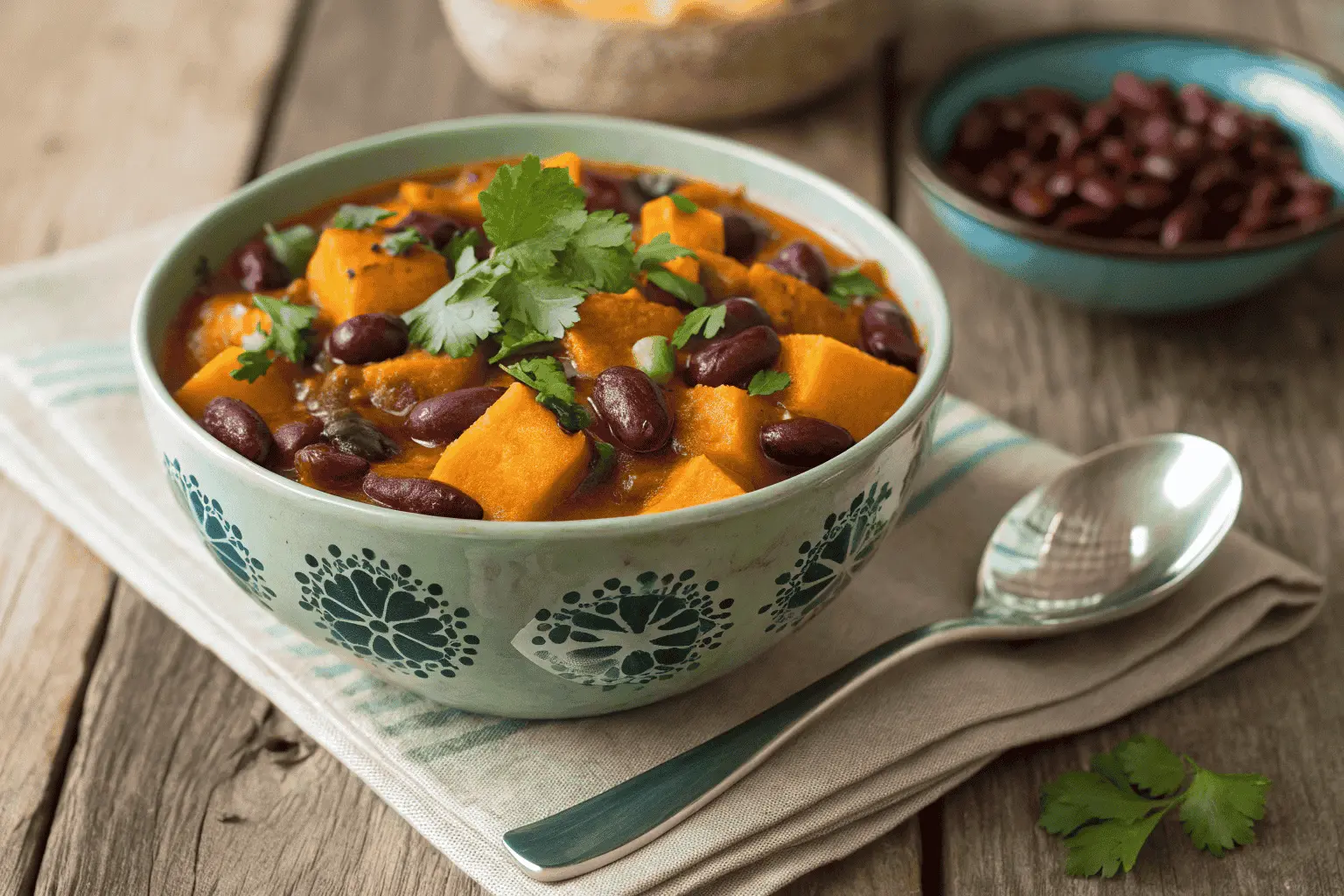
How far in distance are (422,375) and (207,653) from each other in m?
0.77

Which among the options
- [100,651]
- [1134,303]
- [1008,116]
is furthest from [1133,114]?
[100,651]

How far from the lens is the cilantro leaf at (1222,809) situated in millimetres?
2211

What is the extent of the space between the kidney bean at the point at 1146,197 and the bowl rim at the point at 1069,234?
0.09 m

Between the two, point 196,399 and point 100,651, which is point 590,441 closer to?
point 196,399

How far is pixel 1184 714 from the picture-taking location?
2496mm

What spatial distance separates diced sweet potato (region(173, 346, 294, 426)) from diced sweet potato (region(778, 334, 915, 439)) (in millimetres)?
791

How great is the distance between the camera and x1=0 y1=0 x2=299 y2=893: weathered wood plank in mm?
2473

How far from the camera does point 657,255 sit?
233 cm

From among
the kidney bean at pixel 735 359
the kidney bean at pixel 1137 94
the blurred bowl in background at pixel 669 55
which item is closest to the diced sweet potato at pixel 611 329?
the kidney bean at pixel 735 359

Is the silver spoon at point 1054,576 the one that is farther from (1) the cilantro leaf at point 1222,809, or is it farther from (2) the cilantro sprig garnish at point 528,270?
(2) the cilantro sprig garnish at point 528,270

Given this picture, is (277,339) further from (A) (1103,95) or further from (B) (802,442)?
(A) (1103,95)

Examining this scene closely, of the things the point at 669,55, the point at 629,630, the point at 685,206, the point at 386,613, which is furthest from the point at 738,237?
the point at 669,55

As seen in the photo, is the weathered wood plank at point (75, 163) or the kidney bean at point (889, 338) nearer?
the kidney bean at point (889, 338)

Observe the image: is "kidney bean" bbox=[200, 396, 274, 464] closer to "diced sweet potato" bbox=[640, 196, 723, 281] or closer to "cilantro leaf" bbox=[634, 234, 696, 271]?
"cilantro leaf" bbox=[634, 234, 696, 271]
